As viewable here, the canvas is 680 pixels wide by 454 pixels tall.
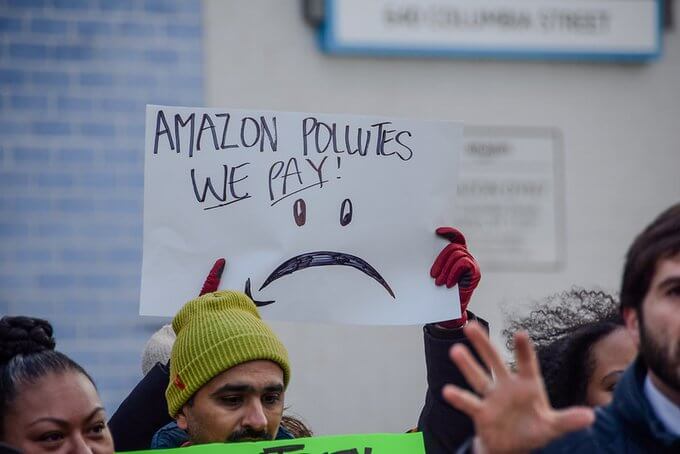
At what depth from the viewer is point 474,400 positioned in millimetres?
1958

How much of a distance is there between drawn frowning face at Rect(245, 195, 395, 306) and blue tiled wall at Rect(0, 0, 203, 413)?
8.14 ft

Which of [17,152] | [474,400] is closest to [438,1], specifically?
[17,152]

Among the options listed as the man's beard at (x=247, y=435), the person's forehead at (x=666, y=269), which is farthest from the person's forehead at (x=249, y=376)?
the person's forehead at (x=666, y=269)

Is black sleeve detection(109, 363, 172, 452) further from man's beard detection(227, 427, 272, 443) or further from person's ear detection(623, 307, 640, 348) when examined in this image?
person's ear detection(623, 307, 640, 348)

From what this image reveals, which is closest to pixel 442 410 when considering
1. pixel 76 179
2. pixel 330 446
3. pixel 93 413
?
Result: pixel 330 446

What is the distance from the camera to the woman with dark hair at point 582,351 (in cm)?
324

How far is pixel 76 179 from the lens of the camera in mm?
5891

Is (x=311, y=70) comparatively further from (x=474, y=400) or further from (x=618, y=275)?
(x=474, y=400)

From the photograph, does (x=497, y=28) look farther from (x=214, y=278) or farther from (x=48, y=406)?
(x=48, y=406)

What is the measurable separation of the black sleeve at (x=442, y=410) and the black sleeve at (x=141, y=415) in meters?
0.70

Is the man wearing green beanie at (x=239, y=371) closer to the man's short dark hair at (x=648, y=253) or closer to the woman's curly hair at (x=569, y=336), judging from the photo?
the woman's curly hair at (x=569, y=336)

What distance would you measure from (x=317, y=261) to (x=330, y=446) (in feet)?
1.76

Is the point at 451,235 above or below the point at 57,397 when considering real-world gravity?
above

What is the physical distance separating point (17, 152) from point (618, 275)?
2804mm
